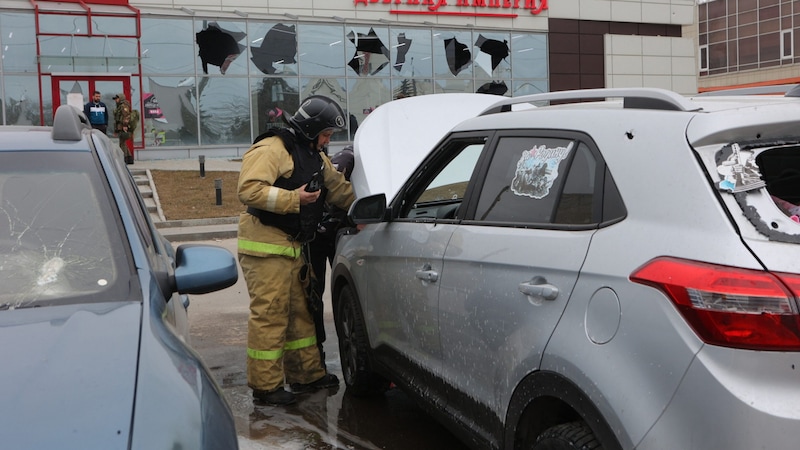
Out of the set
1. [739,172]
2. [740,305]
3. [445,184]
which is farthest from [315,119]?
[740,305]

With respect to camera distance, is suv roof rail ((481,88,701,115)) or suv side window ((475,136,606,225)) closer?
suv roof rail ((481,88,701,115))

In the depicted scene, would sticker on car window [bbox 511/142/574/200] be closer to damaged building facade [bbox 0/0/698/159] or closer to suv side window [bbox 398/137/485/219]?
suv side window [bbox 398/137/485/219]

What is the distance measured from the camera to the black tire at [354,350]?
5.03 meters

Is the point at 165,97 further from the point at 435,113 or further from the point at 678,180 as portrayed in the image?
the point at 678,180

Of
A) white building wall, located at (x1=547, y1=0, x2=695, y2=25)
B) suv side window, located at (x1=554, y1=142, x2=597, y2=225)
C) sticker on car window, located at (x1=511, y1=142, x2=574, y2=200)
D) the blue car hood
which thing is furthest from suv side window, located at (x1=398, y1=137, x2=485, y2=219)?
white building wall, located at (x1=547, y1=0, x2=695, y2=25)

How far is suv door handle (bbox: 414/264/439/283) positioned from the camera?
373 cm

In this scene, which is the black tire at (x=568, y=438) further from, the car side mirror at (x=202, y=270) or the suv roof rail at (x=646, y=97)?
the car side mirror at (x=202, y=270)

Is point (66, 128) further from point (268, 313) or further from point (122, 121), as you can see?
point (122, 121)

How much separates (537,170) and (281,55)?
2495 cm

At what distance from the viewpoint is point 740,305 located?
2199mm

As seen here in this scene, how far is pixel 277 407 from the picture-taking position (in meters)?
5.27

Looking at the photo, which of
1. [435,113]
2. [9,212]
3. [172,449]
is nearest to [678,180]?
[172,449]

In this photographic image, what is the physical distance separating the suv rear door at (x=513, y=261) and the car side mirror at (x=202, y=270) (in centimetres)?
97

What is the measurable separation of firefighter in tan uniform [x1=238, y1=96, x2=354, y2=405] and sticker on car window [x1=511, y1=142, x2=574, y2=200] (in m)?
2.12
